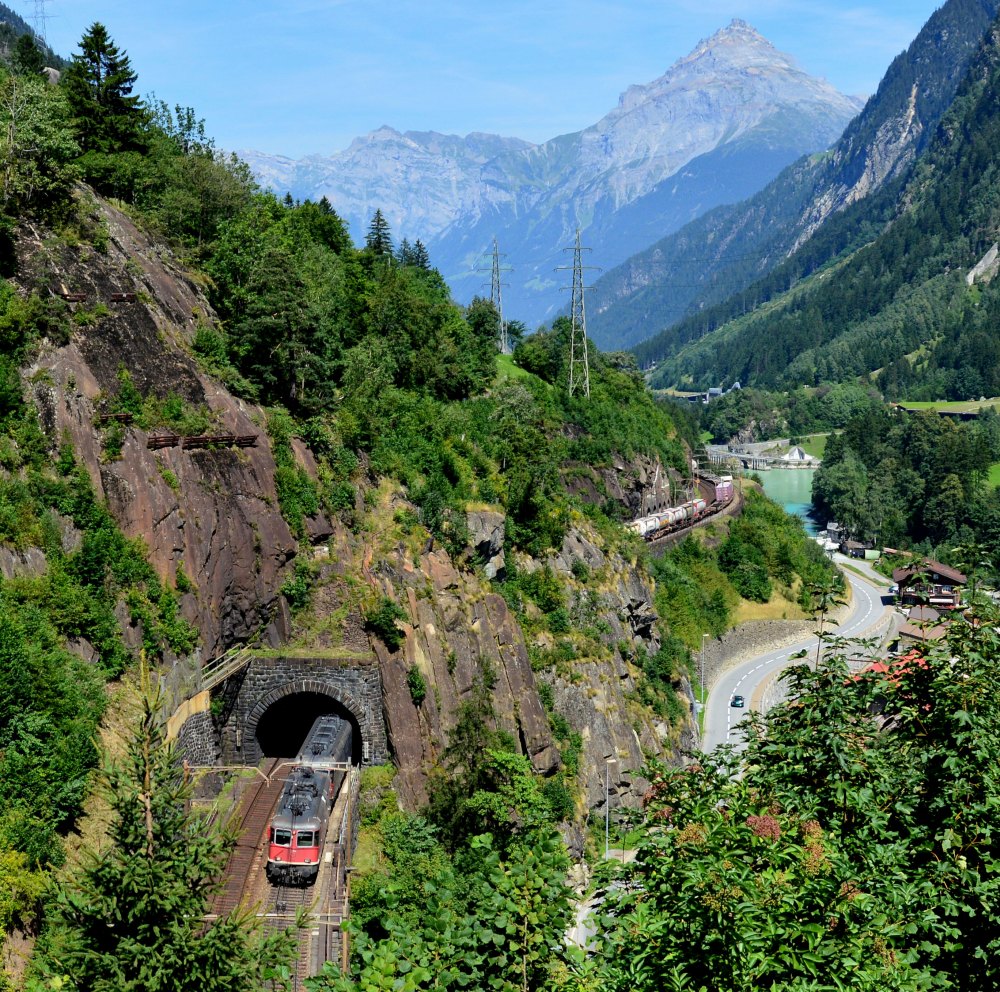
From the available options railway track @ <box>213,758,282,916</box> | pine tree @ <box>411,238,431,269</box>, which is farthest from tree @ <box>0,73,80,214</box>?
pine tree @ <box>411,238,431,269</box>

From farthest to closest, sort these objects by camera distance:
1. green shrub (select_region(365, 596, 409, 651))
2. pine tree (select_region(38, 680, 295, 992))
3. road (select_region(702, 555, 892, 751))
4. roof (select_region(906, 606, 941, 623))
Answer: road (select_region(702, 555, 892, 751)) → green shrub (select_region(365, 596, 409, 651)) → roof (select_region(906, 606, 941, 623)) → pine tree (select_region(38, 680, 295, 992))

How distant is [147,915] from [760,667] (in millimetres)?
84075

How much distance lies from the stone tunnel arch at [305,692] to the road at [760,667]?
26.0m

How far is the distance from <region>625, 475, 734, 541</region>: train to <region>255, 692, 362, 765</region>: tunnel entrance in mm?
50660

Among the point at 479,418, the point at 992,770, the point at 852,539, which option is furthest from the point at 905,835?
the point at 852,539

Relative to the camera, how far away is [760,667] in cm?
9912

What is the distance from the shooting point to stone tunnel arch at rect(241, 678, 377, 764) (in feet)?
138

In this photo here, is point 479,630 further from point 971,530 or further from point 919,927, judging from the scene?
point 971,530

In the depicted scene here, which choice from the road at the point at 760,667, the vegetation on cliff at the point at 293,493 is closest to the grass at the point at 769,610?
the road at the point at 760,667

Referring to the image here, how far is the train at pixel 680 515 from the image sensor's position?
102m

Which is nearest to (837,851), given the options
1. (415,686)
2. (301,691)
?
(301,691)

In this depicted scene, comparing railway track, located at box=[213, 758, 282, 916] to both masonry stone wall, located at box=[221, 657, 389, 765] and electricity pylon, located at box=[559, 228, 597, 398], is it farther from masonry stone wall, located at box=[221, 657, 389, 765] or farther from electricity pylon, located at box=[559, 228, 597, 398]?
electricity pylon, located at box=[559, 228, 597, 398]

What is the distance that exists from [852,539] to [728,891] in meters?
153

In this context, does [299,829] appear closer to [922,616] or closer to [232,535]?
[232,535]
